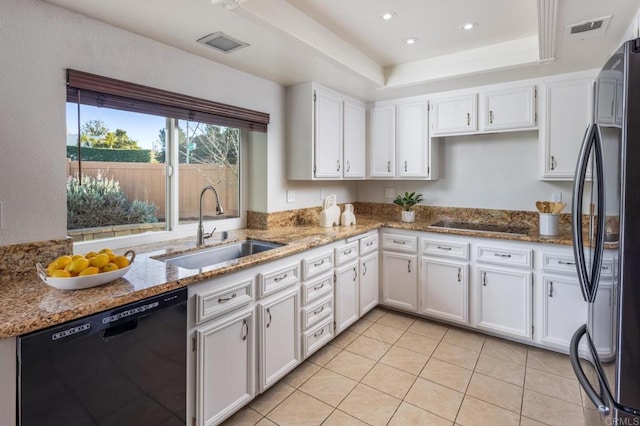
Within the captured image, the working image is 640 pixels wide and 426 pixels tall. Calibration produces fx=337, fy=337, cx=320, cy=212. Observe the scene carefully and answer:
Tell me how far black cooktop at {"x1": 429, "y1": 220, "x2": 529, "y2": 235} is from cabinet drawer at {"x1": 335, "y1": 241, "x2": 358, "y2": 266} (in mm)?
809

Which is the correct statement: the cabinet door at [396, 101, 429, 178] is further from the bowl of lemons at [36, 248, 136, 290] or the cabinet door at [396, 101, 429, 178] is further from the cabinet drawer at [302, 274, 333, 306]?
the bowl of lemons at [36, 248, 136, 290]

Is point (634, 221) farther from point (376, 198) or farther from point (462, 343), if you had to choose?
point (376, 198)

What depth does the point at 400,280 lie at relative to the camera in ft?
10.8

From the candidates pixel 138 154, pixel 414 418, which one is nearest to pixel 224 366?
pixel 414 418

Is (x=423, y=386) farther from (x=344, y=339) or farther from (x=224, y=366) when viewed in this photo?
(x=224, y=366)

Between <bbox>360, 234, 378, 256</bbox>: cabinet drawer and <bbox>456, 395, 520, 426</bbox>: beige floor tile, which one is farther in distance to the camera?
<bbox>360, 234, 378, 256</bbox>: cabinet drawer

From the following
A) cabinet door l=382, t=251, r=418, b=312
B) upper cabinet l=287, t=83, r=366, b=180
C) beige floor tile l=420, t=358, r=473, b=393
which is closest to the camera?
beige floor tile l=420, t=358, r=473, b=393

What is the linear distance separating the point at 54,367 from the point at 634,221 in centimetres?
205

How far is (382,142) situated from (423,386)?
238 centimetres

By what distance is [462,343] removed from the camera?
2.80 metres

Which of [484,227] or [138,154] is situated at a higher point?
[138,154]

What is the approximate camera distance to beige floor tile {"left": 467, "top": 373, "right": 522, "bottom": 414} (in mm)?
2062

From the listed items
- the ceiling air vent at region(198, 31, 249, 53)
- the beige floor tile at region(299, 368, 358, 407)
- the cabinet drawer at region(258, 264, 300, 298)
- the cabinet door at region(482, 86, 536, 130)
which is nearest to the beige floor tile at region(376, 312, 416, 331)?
the beige floor tile at region(299, 368, 358, 407)

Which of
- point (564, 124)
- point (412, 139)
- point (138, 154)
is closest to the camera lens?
point (138, 154)
